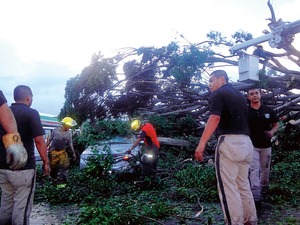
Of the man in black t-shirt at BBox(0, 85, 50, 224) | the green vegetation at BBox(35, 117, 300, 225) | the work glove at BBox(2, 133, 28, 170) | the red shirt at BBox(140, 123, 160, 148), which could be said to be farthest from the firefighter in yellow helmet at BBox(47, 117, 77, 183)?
the work glove at BBox(2, 133, 28, 170)

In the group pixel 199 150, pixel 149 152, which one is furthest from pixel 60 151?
pixel 199 150

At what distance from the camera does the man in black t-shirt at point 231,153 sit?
137 inches

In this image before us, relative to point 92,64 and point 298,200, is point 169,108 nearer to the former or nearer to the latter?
point 92,64

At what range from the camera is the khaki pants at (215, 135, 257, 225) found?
3463mm

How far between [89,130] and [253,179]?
714 centimetres

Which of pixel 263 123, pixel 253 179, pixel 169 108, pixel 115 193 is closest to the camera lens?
pixel 253 179

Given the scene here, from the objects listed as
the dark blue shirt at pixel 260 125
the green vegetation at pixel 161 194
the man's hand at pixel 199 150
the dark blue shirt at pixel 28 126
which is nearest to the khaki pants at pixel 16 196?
the dark blue shirt at pixel 28 126

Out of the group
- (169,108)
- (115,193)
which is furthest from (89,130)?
(115,193)

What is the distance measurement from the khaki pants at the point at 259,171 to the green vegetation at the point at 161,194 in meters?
0.36

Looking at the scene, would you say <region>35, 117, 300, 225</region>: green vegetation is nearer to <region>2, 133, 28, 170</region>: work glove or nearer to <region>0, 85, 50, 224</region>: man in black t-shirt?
<region>0, 85, 50, 224</region>: man in black t-shirt

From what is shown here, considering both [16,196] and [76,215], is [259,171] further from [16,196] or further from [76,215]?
[16,196]

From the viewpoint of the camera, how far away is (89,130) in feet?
35.9

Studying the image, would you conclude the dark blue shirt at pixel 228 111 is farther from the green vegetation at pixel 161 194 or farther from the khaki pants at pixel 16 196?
the khaki pants at pixel 16 196

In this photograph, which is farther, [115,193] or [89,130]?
[89,130]
